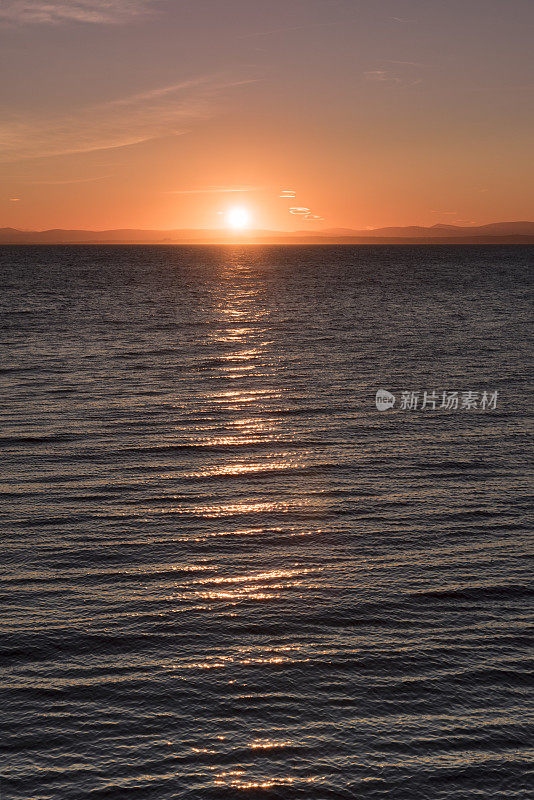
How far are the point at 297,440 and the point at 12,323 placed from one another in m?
45.4

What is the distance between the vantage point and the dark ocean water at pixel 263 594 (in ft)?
33.8

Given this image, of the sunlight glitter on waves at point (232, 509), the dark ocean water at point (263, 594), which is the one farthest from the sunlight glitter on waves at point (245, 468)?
the sunlight glitter on waves at point (232, 509)

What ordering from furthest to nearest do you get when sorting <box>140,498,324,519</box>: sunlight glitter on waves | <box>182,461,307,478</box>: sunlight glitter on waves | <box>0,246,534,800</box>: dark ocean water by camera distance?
<box>182,461,307,478</box>: sunlight glitter on waves < <box>140,498,324,519</box>: sunlight glitter on waves < <box>0,246,534,800</box>: dark ocean water

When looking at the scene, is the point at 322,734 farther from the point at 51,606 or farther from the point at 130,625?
the point at 51,606

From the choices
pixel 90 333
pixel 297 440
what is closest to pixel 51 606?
pixel 297 440

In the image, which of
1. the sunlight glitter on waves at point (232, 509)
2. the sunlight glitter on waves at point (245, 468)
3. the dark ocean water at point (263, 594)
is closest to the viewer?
the dark ocean water at point (263, 594)

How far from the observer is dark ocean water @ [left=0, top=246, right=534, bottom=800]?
33.8ft

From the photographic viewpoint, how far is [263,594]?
587 inches

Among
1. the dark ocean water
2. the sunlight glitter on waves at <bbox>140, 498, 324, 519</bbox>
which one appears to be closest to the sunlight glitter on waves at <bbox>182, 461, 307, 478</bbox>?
the dark ocean water

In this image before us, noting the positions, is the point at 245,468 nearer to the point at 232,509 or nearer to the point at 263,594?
the point at 232,509

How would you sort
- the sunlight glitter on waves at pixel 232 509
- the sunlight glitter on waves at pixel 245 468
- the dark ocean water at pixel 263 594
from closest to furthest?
the dark ocean water at pixel 263 594, the sunlight glitter on waves at pixel 232 509, the sunlight glitter on waves at pixel 245 468

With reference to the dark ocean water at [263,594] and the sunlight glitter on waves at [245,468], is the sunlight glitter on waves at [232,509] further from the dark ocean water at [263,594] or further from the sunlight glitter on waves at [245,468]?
the sunlight glitter on waves at [245,468]

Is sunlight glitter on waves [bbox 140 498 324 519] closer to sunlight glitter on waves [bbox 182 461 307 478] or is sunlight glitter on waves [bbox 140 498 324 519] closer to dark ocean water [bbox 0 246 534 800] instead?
dark ocean water [bbox 0 246 534 800]

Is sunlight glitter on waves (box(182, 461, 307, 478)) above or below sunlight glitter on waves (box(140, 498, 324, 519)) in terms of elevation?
above
